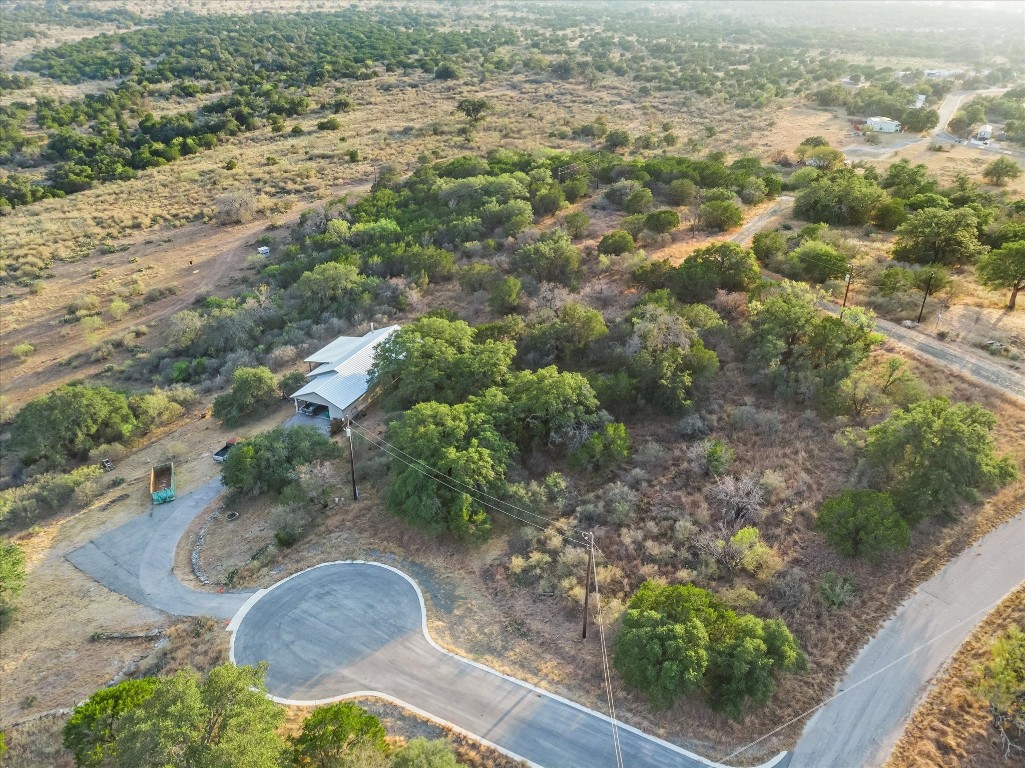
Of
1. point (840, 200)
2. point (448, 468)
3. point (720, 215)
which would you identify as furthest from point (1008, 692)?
point (840, 200)

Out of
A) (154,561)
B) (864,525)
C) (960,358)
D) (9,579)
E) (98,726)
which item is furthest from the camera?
(960,358)

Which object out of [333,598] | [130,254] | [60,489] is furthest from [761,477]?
[130,254]

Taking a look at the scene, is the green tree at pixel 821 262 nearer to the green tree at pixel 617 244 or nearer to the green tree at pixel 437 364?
the green tree at pixel 617 244

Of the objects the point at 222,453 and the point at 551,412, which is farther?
the point at 222,453

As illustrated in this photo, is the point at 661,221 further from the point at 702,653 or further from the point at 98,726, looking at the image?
the point at 98,726

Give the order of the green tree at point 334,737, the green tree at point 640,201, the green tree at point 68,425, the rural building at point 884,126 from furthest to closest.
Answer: the rural building at point 884,126 → the green tree at point 640,201 → the green tree at point 68,425 → the green tree at point 334,737

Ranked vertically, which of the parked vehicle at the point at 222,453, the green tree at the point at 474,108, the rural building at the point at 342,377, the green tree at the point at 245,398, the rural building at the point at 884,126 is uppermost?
the rural building at the point at 884,126

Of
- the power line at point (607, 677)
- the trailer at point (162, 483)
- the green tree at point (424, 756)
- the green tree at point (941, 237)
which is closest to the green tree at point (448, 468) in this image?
the power line at point (607, 677)
